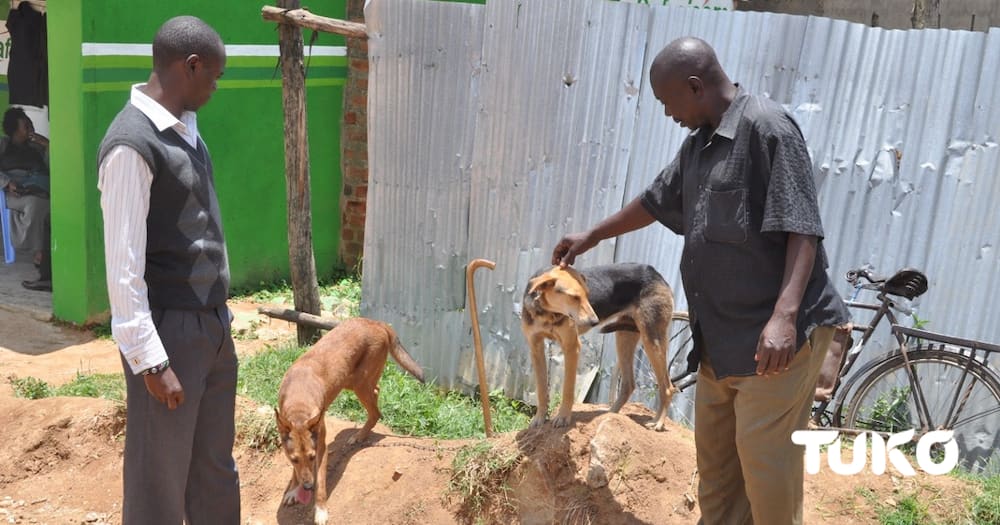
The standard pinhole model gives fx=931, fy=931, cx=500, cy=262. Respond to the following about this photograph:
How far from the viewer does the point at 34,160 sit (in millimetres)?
10797

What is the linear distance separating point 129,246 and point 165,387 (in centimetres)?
57

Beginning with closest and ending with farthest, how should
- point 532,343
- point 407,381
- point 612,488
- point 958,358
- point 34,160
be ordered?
point 612,488
point 532,343
point 958,358
point 407,381
point 34,160

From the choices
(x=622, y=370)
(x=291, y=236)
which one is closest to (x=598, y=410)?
(x=622, y=370)

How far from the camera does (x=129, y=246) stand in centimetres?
347

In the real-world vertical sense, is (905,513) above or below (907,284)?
below

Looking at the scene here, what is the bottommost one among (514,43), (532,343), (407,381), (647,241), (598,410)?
(407,381)

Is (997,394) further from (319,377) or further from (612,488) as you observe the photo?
(319,377)

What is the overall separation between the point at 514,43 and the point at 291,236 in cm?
254

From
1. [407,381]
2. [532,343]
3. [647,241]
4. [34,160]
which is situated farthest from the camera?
[34,160]

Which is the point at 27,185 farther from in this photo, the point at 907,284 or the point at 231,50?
the point at 907,284

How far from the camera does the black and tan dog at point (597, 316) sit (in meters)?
4.89

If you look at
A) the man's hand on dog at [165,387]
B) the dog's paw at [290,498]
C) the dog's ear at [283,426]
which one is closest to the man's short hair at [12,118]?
the dog's paw at [290,498]

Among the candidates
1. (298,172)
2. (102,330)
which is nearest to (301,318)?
(298,172)

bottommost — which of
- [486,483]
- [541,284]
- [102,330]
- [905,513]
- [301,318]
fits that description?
[102,330]
